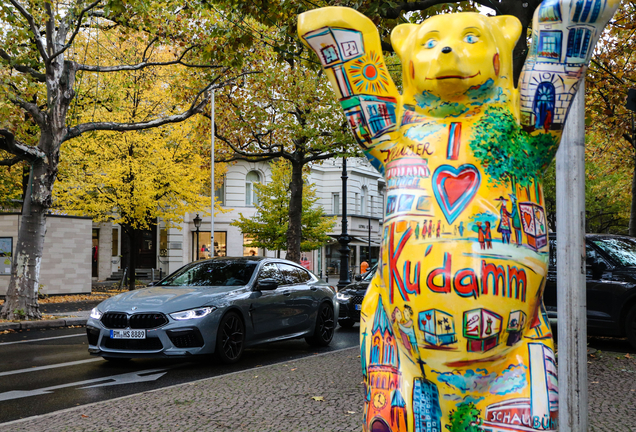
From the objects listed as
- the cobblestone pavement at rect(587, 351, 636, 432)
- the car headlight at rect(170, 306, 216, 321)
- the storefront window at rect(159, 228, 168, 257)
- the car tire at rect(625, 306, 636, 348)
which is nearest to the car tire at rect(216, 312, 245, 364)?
the car headlight at rect(170, 306, 216, 321)

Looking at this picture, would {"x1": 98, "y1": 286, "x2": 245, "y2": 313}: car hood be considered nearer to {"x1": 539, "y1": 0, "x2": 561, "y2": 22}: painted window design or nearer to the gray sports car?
the gray sports car

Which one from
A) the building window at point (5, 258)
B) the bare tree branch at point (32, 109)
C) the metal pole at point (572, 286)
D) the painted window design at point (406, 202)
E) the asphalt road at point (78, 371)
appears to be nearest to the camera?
the painted window design at point (406, 202)

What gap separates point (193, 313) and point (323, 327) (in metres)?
3.04

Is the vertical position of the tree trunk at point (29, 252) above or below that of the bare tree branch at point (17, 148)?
below

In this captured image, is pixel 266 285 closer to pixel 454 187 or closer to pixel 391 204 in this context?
pixel 391 204

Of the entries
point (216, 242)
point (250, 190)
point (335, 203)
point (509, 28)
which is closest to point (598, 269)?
point (509, 28)

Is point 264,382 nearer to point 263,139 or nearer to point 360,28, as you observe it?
point 360,28

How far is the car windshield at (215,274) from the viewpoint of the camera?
912 cm

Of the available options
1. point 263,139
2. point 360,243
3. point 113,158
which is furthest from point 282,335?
point 360,243

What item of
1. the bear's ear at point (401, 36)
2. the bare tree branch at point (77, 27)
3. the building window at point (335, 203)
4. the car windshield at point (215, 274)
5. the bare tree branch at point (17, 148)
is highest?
the bare tree branch at point (77, 27)

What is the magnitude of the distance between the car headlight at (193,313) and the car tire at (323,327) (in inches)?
103

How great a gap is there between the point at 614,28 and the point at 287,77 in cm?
971

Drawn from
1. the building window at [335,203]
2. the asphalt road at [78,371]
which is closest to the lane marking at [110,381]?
the asphalt road at [78,371]

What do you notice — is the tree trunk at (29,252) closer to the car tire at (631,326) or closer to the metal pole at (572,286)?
the car tire at (631,326)
